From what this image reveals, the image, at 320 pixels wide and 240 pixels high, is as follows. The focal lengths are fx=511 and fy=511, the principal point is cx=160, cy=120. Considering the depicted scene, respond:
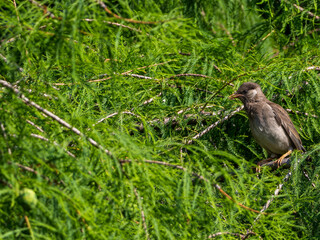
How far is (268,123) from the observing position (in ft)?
16.7

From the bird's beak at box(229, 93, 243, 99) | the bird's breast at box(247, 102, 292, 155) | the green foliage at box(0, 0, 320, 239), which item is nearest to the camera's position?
the green foliage at box(0, 0, 320, 239)

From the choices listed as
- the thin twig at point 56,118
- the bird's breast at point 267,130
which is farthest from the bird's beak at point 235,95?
the thin twig at point 56,118

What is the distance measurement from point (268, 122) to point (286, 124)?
0.22 m

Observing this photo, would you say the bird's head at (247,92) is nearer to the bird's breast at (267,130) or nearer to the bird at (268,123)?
the bird at (268,123)

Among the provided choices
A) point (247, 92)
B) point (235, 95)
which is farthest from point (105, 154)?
point (247, 92)

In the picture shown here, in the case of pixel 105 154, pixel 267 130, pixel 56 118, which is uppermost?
pixel 56 118

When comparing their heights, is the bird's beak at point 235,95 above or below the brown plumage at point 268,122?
above

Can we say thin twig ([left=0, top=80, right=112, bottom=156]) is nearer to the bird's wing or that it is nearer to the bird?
the bird

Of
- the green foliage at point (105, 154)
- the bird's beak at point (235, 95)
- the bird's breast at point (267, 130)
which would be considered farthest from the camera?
the bird's breast at point (267, 130)

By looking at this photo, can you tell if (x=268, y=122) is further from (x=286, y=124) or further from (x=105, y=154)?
(x=105, y=154)

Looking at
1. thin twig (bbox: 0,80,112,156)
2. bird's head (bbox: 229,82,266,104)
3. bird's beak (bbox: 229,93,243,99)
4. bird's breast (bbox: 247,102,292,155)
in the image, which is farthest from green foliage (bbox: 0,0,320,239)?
bird's breast (bbox: 247,102,292,155)

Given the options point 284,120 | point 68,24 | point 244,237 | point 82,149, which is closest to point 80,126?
point 82,149

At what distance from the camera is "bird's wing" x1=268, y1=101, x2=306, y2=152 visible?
4844 mm

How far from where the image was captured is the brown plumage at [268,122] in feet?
15.8
